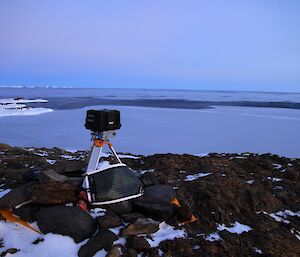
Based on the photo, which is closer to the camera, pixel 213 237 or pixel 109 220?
pixel 109 220

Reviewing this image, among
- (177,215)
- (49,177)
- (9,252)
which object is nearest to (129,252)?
(177,215)

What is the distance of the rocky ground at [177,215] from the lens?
4.64 metres

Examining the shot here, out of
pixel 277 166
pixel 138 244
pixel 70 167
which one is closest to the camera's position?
pixel 138 244

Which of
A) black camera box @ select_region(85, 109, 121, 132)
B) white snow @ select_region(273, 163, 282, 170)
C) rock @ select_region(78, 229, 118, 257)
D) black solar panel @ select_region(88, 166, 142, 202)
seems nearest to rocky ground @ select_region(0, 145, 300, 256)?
rock @ select_region(78, 229, 118, 257)

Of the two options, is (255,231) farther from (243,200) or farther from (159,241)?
(159,241)

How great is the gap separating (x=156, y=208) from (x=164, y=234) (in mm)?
427

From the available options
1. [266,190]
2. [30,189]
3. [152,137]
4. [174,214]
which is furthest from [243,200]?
[152,137]

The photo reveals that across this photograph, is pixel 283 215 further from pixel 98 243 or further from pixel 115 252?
pixel 98 243

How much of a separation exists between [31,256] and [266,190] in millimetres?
4807

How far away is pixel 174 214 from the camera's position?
Result: 5.34 meters

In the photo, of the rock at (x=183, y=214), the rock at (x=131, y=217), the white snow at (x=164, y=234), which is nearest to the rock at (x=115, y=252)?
the white snow at (x=164, y=234)

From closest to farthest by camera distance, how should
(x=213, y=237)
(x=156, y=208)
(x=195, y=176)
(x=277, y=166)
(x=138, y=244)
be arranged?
1. (x=138, y=244)
2. (x=213, y=237)
3. (x=156, y=208)
4. (x=195, y=176)
5. (x=277, y=166)

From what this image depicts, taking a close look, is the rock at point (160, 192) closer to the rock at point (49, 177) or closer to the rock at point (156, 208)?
the rock at point (156, 208)

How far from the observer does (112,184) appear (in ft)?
17.4
